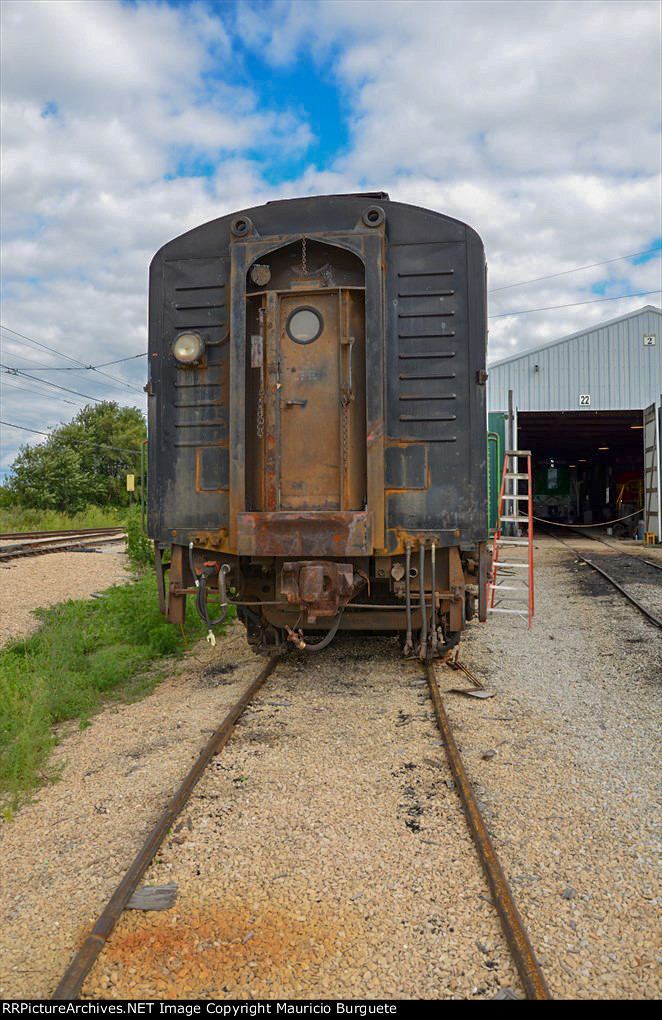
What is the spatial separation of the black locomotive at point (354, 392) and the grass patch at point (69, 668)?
1.55 metres

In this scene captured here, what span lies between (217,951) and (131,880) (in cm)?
60

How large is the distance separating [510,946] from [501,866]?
22.8 inches

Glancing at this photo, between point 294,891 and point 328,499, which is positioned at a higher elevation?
point 328,499

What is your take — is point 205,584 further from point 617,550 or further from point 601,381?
point 601,381

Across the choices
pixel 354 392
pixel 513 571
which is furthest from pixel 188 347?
pixel 513 571

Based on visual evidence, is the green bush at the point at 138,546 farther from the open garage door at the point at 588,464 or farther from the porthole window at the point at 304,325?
the open garage door at the point at 588,464

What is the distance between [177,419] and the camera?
5684 mm

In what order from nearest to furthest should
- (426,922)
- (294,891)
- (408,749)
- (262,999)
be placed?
1. (262,999)
2. (426,922)
3. (294,891)
4. (408,749)

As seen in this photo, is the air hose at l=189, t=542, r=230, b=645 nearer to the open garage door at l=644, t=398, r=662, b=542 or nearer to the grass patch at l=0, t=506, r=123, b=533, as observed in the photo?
the open garage door at l=644, t=398, r=662, b=542

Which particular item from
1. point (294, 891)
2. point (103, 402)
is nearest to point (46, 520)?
point (103, 402)

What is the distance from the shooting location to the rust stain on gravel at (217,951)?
242 cm

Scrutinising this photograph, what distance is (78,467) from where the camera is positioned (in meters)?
37.4

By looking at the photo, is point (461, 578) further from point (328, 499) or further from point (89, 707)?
point (89, 707)

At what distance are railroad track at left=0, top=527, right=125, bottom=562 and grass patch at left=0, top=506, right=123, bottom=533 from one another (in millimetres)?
4423
